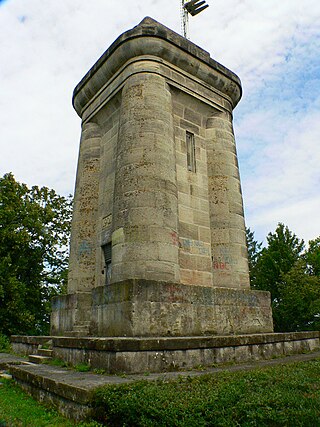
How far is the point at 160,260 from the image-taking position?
7801mm

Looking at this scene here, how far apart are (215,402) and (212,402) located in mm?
31

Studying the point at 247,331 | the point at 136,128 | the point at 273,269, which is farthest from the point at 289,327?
the point at 136,128

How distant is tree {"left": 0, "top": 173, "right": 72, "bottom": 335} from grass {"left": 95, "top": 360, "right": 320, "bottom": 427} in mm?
18656

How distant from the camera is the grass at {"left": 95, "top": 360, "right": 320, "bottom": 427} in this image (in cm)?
332

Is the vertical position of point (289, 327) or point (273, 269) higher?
point (273, 269)

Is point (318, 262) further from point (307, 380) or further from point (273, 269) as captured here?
point (307, 380)

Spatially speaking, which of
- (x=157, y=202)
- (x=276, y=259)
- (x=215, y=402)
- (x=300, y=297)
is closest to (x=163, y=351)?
(x=215, y=402)

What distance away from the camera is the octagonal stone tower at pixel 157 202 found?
7.63 meters

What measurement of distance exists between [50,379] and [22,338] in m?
6.38

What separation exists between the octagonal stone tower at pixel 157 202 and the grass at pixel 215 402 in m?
2.54

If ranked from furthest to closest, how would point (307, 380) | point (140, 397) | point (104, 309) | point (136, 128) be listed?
1. point (136, 128)
2. point (104, 309)
3. point (307, 380)
4. point (140, 397)

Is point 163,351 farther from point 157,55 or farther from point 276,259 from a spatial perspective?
point 276,259

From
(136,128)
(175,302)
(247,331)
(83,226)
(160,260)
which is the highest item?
(136,128)

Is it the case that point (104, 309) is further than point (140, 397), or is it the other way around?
point (104, 309)
